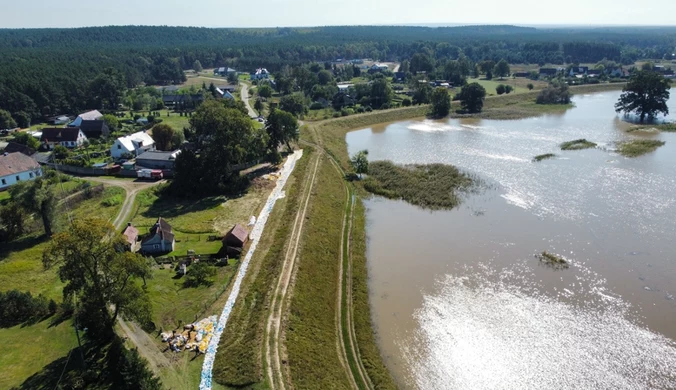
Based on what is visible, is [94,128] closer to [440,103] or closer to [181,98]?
[181,98]

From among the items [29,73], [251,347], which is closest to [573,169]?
[251,347]

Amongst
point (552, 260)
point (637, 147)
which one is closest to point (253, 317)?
point (552, 260)

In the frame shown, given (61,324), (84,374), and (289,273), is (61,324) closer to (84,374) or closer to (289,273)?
(84,374)

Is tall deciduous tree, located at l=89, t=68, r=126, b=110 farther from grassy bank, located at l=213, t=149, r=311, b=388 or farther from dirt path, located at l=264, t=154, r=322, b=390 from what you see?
dirt path, located at l=264, t=154, r=322, b=390

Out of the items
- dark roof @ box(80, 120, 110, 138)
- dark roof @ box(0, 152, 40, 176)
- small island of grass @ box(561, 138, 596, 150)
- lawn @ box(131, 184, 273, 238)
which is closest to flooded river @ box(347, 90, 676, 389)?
small island of grass @ box(561, 138, 596, 150)

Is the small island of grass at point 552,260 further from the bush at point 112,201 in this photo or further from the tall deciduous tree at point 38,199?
the tall deciduous tree at point 38,199

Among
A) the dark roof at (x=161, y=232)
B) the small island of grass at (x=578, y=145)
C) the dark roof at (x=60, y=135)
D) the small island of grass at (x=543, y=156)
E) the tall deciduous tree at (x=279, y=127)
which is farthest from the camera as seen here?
the dark roof at (x=60, y=135)

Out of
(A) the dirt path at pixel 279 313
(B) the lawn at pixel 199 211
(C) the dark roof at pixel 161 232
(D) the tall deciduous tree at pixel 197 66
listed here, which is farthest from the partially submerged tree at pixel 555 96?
(D) the tall deciduous tree at pixel 197 66
